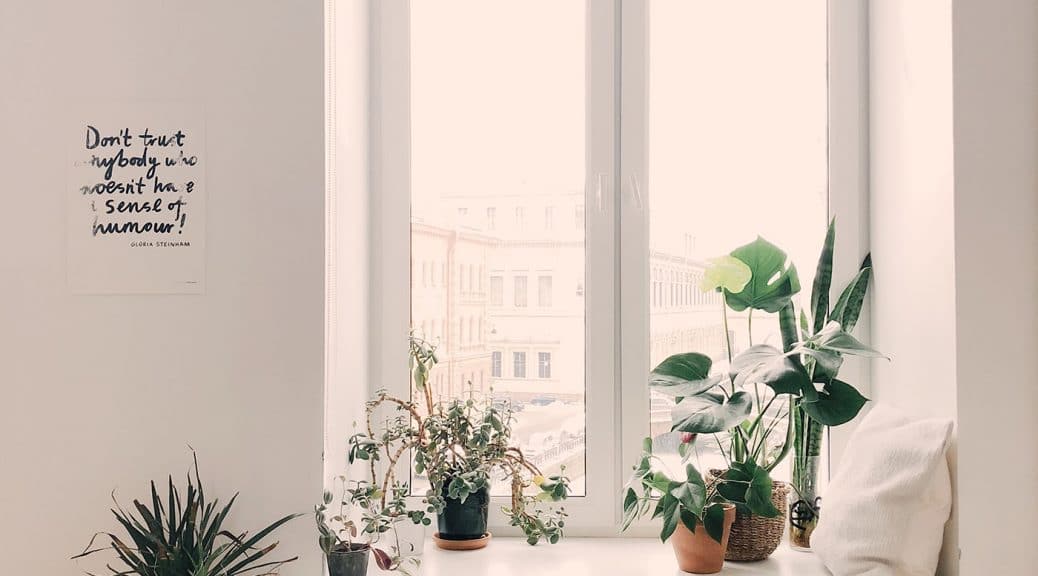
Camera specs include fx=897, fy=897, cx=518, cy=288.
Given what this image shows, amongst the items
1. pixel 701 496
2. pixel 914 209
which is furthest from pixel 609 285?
pixel 914 209

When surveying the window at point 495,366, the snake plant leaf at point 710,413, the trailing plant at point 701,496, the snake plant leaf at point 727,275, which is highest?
the snake plant leaf at point 727,275

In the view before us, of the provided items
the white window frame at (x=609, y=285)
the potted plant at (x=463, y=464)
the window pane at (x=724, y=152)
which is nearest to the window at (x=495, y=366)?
the potted plant at (x=463, y=464)

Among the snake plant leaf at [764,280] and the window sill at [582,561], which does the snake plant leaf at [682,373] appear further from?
the window sill at [582,561]

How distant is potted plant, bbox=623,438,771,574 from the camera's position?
1.88m

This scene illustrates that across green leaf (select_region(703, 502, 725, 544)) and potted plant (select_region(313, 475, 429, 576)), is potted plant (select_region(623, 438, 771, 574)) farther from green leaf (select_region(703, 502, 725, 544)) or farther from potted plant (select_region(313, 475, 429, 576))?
potted plant (select_region(313, 475, 429, 576))

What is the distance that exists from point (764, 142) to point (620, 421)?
80cm

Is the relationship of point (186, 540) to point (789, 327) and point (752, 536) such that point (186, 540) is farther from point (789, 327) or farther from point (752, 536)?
point (789, 327)

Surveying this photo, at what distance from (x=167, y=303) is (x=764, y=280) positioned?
1.29 m

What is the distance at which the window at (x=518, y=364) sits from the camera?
91.1 inches

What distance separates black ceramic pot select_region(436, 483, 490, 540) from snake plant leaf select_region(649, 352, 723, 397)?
0.51m

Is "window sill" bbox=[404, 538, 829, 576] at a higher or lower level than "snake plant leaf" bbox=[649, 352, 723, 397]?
lower

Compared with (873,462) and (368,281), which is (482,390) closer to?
(368,281)

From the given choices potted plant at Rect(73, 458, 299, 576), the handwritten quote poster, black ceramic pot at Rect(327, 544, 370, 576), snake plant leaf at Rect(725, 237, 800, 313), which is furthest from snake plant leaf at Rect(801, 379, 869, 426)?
the handwritten quote poster

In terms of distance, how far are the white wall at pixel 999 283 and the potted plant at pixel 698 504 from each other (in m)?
0.43
